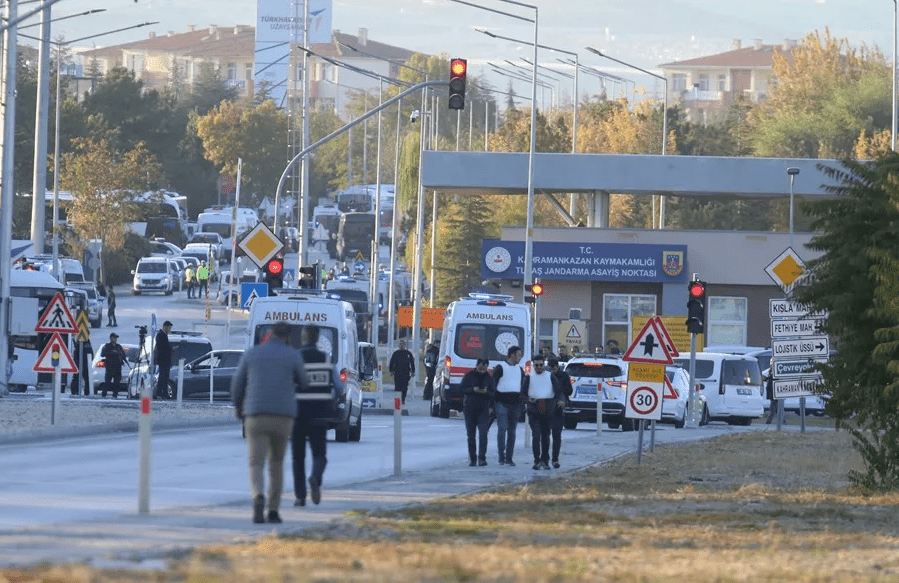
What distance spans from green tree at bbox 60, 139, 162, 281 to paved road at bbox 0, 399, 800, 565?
61184mm

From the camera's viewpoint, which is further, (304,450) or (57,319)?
(57,319)

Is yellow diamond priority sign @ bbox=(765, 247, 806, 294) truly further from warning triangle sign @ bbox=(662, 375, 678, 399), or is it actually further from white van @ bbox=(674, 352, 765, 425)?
white van @ bbox=(674, 352, 765, 425)

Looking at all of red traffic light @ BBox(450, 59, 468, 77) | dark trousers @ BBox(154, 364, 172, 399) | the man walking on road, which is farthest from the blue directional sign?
the man walking on road

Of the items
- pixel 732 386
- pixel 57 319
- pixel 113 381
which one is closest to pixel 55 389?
pixel 57 319

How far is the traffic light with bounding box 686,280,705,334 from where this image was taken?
Result: 1363 inches

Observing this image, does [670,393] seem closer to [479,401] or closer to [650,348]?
[650,348]

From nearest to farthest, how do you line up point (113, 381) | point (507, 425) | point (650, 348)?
1. point (507, 425)
2. point (650, 348)
3. point (113, 381)

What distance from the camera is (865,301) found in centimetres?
1870

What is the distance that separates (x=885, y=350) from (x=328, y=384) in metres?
5.90

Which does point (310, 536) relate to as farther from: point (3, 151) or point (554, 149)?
point (554, 149)

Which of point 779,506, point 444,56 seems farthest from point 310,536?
point 444,56

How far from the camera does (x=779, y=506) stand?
54.8ft

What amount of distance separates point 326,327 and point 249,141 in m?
100

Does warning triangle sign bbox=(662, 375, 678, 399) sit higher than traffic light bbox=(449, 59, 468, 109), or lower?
lower
